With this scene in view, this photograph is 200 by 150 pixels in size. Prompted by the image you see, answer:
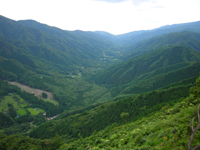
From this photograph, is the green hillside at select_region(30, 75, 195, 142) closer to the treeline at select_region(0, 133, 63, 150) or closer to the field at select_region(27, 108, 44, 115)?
the treeline at select_region(0, 133, 63, 150)

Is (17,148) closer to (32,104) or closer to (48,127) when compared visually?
(48,127)

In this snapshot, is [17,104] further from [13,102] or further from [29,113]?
[29,113]

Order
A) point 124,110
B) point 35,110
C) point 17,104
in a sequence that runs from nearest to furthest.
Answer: point 124,110, point 35,110, point 17,104

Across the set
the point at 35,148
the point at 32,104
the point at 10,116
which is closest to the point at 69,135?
the point at 35,148

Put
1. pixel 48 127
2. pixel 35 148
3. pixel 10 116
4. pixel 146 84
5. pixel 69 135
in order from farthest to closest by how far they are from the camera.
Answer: pixel 146 84 → pixel 10 116 → pixel 48 127 → pixel 69 135 → pixel 35 148

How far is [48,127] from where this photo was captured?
10656 centimetres

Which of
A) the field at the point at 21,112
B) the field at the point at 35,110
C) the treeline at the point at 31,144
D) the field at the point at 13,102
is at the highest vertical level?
the treeline at the point at 31,144

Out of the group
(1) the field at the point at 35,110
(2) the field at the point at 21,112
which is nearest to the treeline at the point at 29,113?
(2) the field at the point at 21,112

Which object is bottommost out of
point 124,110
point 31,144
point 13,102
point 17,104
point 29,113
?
point 29,113

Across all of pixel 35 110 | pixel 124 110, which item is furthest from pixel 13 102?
pixel 124 110

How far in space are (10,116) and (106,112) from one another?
423ft

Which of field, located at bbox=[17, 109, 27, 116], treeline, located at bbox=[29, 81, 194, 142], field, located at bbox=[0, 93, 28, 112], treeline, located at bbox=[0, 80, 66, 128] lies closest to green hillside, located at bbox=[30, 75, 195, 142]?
treeline, located at bbox=[29, 81, 194, 142]

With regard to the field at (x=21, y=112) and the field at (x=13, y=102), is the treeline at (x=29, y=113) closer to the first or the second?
the field at (x=21, y=112)

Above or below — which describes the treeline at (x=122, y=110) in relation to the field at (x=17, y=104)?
above
